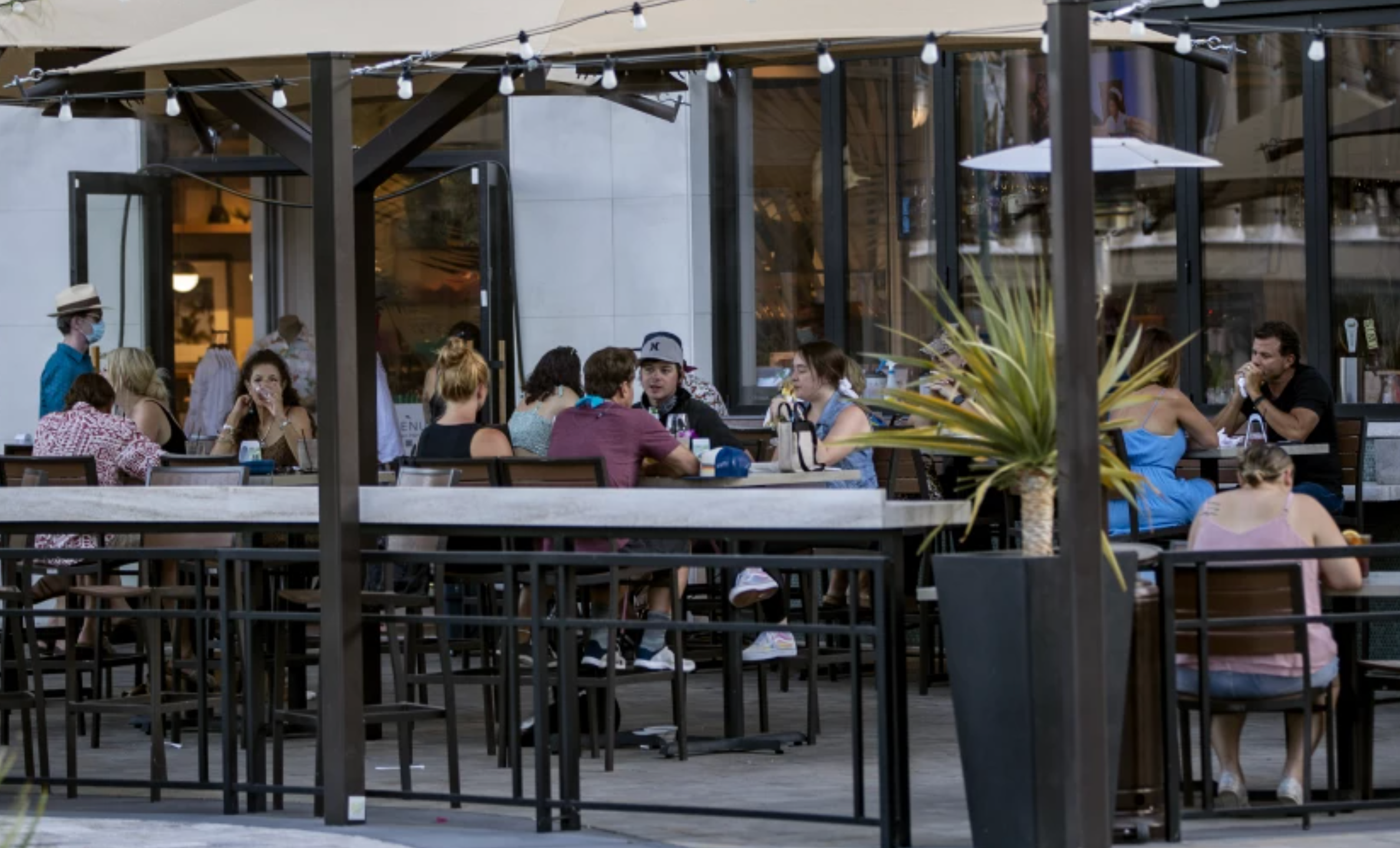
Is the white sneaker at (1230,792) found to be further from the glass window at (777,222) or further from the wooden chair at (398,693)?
the glass window at (777,222)

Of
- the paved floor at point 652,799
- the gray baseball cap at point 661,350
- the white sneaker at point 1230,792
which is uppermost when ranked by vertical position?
the gray baseball cap at point 661,350

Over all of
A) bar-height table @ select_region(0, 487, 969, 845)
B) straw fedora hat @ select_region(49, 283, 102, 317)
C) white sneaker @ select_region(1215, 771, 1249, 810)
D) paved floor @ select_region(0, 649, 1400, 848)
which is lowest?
paved floor @ select_region(0, 649, 1400, 848)

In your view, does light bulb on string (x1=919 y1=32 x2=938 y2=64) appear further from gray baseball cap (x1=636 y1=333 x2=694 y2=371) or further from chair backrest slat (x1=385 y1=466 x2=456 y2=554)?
gray baseball cap (x1=636 y1=333 x2=694 y2=371)

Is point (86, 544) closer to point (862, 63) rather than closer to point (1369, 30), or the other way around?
point (862, 63)

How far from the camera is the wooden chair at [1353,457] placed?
1040 centimetres

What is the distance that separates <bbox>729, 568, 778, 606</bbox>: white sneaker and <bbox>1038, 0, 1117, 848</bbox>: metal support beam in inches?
121

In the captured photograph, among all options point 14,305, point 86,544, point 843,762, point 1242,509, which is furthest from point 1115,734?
point 14,305

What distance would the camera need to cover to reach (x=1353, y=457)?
10.6 m

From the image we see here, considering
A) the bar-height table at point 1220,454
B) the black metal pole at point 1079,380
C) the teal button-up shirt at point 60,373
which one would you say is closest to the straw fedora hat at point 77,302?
the teal button-up shirt at point 60,373

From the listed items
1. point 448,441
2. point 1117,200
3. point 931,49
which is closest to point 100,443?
point 448,441

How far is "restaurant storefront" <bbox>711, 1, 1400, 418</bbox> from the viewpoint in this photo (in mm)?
11656

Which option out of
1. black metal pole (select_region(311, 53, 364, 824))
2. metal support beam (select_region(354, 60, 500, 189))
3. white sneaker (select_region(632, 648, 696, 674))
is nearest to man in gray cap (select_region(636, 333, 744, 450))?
white sneaker (select_region(632, 648, 696, 674))

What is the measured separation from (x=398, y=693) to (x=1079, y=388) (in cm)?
330

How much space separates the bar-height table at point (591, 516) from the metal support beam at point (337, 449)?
0.10m
